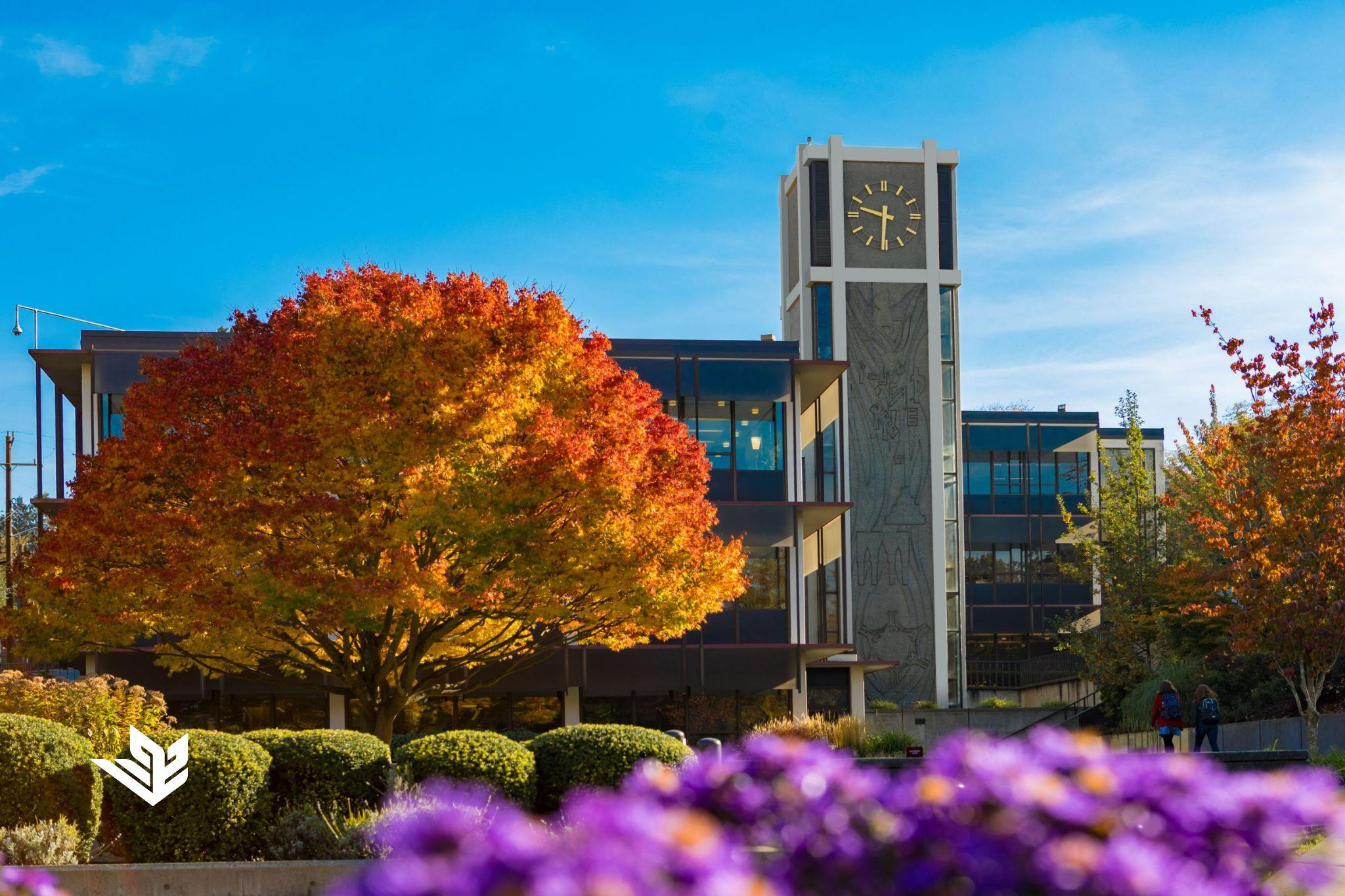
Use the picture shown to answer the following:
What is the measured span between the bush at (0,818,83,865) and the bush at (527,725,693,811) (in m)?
4.52

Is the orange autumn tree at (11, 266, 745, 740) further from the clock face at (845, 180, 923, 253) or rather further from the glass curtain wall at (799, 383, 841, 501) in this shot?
the clock face at (845, 180, 923, 253)

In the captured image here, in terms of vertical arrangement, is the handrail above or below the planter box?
below

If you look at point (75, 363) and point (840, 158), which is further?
point (840, 158)

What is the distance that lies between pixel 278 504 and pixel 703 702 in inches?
654

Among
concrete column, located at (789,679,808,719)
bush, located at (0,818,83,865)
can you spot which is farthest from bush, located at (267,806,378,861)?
concrete column, located at (789,679,808,719)

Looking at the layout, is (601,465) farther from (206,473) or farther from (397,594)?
(206,473)

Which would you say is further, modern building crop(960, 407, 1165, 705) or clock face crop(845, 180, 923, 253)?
modern building crop(960, 407, 1165, 705)

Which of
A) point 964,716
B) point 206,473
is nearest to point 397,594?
point 206,473

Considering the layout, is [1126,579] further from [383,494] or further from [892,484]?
[383,494]

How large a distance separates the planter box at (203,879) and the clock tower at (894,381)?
32.2m

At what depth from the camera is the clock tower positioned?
43.7 meters

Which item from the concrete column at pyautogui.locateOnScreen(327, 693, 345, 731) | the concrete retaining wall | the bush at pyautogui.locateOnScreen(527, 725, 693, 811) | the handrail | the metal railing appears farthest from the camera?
the metal railing

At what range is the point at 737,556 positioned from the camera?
863 inches

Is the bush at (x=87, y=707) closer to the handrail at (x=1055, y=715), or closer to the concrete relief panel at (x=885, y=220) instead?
the handrail at (x=1055, y=715)
